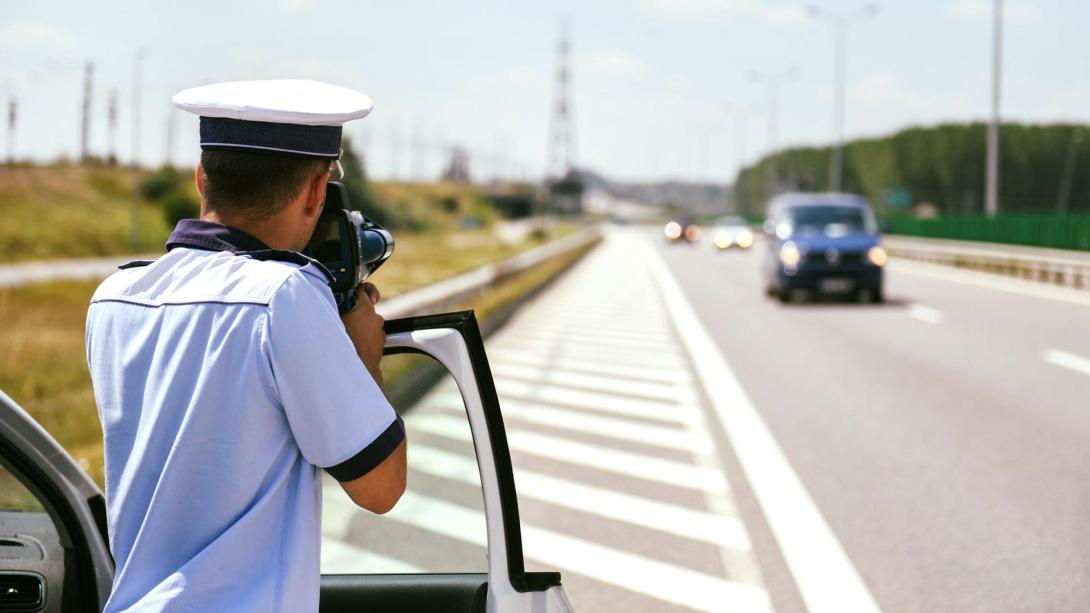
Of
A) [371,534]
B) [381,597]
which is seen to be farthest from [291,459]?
[371,534]

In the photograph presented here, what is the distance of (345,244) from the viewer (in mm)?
2135

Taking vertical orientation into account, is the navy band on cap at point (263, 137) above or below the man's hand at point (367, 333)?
above

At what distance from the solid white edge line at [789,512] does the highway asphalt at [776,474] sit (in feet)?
0.07

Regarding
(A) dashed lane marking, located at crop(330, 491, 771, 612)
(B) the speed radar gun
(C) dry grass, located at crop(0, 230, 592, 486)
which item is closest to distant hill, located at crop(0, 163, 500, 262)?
(C) dry grass, located at crop(0, 230, 592, 486)

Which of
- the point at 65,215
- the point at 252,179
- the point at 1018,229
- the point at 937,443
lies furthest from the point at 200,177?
the point at 65,215

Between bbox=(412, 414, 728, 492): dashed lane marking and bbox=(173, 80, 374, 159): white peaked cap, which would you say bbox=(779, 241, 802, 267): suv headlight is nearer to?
bbox=(412, 414, 728, 492): dashed lane marking

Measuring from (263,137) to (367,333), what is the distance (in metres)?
0.34

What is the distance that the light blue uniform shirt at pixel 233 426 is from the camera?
1832 mm

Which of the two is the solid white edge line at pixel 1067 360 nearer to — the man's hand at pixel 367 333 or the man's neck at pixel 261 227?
the man's hand at pixel 367 333

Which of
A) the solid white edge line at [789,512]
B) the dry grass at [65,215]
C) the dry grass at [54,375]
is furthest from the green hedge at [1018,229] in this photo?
the dry grass at [65,215]

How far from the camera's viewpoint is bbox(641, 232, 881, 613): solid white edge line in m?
5.35

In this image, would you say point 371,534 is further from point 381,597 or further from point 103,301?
point 103,301

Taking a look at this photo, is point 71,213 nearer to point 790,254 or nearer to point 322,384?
point 790,254

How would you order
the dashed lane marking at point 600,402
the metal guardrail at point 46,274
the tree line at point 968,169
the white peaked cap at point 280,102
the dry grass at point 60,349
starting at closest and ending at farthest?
the white peaked cap at point 280,102 → the dry grass at point 60,349 → the dashed lane marking at point 600,402 → the metal guardrail at point 46,274 → the tree line at point 968,169
